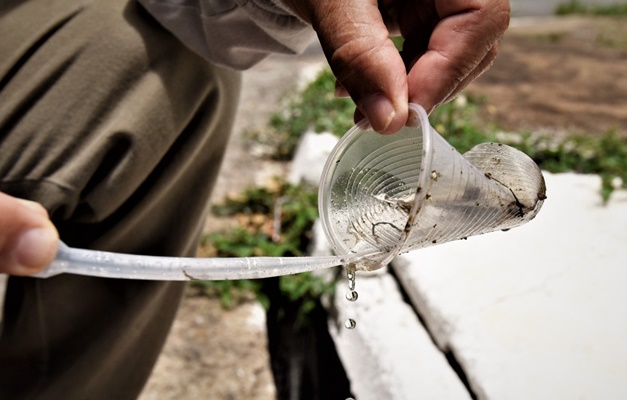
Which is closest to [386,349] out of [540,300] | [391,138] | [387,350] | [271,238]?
[387,350]

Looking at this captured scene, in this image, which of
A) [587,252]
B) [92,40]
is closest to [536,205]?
[587,252]

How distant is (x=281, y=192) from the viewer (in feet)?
11.0

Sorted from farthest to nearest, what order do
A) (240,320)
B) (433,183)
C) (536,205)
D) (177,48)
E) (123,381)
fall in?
(240,320) < (123,381) < (177,48) < (536,205) < (433,183)

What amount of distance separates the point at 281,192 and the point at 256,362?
3.54ft

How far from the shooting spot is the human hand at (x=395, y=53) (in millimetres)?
1151

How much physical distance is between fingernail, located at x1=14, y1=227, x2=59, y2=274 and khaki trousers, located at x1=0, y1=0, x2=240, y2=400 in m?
0.62

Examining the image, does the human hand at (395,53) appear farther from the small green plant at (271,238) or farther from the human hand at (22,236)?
the small green plant at (271,238)

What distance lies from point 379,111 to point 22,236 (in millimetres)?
573

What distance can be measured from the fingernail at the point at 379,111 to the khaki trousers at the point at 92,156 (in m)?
0.70

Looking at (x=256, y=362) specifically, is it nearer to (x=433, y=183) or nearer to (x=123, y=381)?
(x=123, y=381)

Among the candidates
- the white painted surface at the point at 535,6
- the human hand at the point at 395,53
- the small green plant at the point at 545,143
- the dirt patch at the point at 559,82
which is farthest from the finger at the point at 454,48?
the white painted surface at the point at 535,6

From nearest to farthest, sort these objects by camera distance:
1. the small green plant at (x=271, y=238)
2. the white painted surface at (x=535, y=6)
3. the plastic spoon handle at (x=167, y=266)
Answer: the plastic spoon handle at (x=167, y=266) < the small green plant at (x=271, y=238) < the white painted surface at (x=535, y=6)

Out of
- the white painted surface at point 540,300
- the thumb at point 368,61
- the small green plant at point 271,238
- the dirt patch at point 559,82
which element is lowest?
the dirt patch at point 559,82

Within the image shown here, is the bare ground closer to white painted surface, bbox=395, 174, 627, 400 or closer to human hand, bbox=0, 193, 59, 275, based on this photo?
white painted surface, bbox=395, 174, 627, 400
